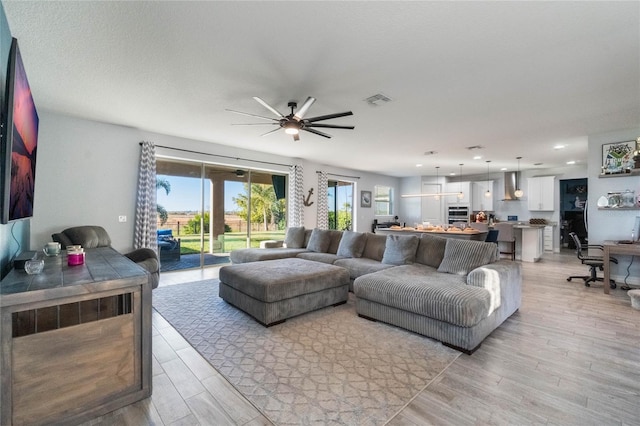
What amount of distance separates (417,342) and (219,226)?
4974 mm

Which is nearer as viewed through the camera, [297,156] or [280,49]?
[280,49]

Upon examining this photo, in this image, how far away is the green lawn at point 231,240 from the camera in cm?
604

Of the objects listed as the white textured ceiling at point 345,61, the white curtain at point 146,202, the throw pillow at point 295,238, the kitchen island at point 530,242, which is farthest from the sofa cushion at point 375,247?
the kitchen island at point 530,242

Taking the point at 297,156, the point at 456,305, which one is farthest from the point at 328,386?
the point at 297,156

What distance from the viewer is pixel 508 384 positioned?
199 cm

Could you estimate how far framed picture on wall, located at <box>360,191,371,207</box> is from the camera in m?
9.96

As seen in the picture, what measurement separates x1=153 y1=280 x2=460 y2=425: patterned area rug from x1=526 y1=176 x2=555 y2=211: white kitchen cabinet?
8.66 m

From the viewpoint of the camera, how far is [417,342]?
2.64 meters

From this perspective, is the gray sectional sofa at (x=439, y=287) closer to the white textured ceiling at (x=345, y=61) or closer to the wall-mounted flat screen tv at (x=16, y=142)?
the white textured ceiling at (x=345, y=61)

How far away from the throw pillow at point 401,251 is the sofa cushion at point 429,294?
0.54m

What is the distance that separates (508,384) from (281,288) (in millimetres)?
2082

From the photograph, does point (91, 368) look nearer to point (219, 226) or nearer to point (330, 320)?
point (330, 320)

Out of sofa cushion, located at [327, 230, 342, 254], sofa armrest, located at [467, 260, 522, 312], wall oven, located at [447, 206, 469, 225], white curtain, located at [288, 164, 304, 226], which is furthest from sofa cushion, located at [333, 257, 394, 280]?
wall oven, located at [447, 206, 469, 225]

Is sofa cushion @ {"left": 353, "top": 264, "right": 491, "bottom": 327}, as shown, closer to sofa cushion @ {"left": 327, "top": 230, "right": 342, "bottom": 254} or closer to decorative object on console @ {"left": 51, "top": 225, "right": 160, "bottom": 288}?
sofa cushion @ {"left": 327, "top": 230, "right": 342, "bottom": 254}
